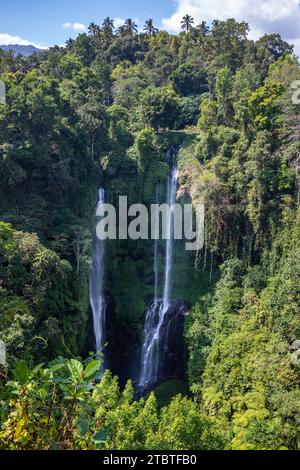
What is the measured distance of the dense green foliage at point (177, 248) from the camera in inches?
492

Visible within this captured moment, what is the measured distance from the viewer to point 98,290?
23.0 metres

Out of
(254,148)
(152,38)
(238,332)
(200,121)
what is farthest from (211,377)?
(152,38)

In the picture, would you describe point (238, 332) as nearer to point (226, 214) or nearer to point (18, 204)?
point (226, 214)

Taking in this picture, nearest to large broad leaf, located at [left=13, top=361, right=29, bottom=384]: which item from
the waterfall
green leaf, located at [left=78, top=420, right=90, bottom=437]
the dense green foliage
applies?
green leaf, located at [left=78, top=420, right=90, bottom=437]

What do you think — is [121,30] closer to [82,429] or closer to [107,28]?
[107,28]

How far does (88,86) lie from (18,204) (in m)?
13.0

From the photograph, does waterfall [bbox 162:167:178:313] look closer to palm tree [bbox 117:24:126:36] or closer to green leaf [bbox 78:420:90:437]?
green leaf [bbox 78:420:90:437]

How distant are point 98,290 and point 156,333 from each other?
3.72 m

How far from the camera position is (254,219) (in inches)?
826

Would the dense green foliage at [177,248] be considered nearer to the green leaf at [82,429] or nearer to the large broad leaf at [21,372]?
the green leaf at [82,429]

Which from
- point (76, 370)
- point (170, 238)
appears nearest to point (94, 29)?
point (170, 238)

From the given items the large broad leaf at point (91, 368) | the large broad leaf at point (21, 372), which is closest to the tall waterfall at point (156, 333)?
the large broad leaf at point (91, 368)

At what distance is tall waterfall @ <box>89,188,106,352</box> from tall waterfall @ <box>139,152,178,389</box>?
2274 mm
